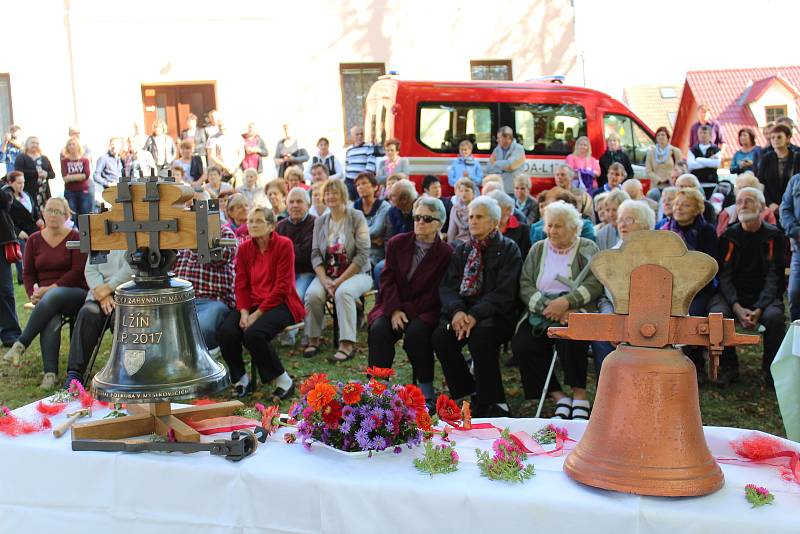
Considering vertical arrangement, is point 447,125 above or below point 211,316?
above

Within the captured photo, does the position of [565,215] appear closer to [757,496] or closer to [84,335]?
[757,496]

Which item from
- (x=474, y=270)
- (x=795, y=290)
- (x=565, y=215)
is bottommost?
(x=795, y=290)

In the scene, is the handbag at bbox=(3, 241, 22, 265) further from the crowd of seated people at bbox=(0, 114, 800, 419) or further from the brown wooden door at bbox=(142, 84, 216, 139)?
the brown wooden door at bbox=(142, 84, 216, 139)

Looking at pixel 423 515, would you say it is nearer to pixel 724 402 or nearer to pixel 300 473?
pixel 300 473

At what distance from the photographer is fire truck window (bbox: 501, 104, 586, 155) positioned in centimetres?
1409

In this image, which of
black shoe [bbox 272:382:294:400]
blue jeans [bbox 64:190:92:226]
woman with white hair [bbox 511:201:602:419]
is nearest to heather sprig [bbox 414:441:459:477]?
woman with white hair [bbox 511:201:602:419]

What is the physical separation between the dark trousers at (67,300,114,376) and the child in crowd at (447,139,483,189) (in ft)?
21.5

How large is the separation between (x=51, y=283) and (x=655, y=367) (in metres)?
5.83

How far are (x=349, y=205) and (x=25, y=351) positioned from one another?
9.94ft

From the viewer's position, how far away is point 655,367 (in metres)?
2.42

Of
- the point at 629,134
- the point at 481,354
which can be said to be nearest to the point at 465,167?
the point at 629,134

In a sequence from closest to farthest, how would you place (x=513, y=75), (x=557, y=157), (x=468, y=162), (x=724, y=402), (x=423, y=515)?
1. (x=423, y=515)
2. (x=724, y=402)
3. (x=468, y=162)
4. (x=557, y=157)
5. (x=513, y=75)

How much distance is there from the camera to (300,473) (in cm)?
274

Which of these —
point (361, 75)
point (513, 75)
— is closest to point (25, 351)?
point (361, 75)
